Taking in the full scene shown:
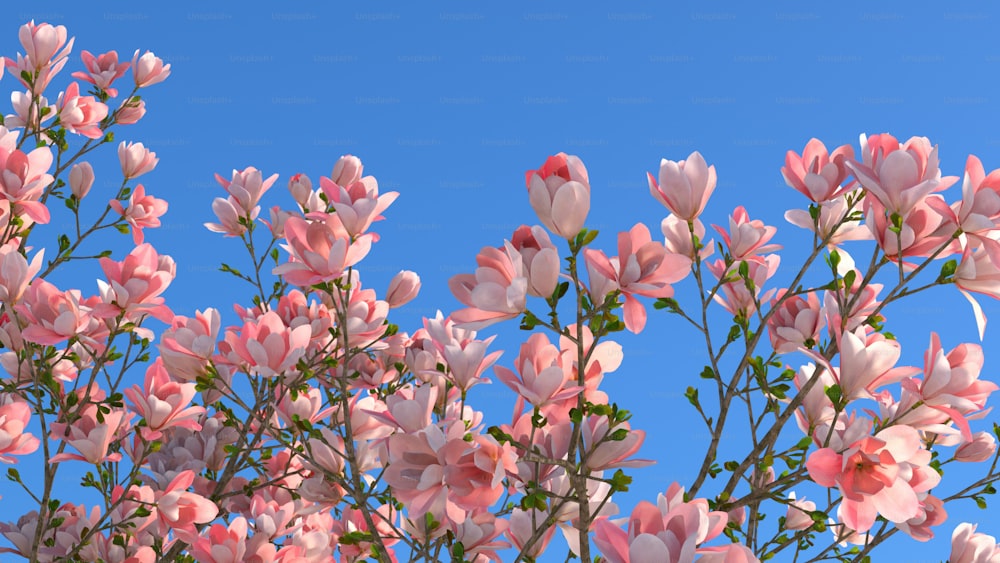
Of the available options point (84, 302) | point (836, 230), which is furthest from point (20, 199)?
point (836, 230)

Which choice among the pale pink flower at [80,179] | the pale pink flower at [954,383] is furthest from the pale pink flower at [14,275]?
the pale pink flower at [954,383]

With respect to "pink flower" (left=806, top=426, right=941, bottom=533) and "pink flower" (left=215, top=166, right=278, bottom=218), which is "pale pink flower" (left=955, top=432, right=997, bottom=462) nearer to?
"pink flower" (left=806, top=426, right=941, bottom=533)

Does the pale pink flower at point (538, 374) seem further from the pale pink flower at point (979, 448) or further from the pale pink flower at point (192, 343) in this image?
the pale pink flower at point (979, 448)

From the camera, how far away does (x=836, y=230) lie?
2252 mm

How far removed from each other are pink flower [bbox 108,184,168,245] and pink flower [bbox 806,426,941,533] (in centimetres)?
344

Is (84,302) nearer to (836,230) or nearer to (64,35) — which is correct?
(64,35)

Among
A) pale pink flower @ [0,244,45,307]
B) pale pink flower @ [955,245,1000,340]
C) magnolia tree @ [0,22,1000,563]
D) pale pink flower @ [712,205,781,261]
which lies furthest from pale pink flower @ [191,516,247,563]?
pale pink flower @ [955,245,1000,340]

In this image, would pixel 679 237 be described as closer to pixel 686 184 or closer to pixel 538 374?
pixel 686 184

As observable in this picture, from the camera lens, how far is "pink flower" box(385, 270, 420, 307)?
3066 millimetres

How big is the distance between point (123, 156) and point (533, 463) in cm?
314

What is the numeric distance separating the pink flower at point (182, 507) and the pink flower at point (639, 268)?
1.72 metres

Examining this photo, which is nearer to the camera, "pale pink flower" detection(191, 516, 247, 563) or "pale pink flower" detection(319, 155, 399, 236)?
"pale pink flower" detection(319, 155, 399, 236)

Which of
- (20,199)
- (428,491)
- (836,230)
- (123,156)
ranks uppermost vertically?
(123,156)

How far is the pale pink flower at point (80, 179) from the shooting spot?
13.3 ft
